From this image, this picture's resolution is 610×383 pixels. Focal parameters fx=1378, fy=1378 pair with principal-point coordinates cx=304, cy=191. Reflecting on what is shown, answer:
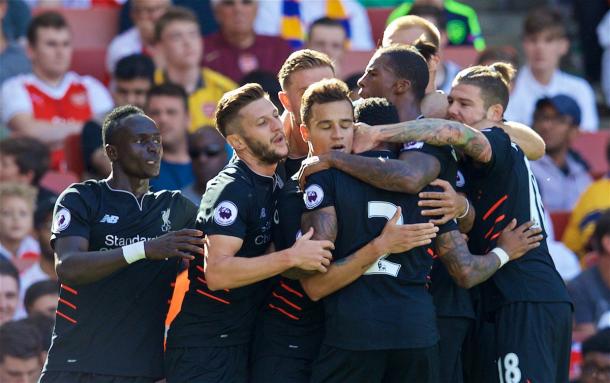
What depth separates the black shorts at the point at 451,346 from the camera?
23.7 feet

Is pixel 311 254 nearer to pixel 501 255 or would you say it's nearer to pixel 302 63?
pixel 501 255

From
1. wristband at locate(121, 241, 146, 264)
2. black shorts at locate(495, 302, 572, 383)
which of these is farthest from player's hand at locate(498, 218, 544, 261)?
wristband at locate(121, 241, 146, 264)

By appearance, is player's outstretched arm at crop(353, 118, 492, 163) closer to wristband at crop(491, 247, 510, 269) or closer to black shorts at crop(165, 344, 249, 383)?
wristband at crop(491, 247, 510, 269)

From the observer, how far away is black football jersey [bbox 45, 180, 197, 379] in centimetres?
721

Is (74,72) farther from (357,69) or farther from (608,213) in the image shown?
(608,213)

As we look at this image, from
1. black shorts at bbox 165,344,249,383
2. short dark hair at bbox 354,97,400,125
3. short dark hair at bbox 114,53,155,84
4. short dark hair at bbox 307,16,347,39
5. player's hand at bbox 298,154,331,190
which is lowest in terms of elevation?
black shorts at bbox 165,344,249,383

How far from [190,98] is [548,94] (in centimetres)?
332

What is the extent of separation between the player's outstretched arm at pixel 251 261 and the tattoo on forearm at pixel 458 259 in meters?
0.67

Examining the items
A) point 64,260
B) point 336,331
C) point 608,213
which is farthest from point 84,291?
point 608,213

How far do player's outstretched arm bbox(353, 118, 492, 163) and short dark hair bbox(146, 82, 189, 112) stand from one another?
452cm

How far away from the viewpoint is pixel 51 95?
38.6ft

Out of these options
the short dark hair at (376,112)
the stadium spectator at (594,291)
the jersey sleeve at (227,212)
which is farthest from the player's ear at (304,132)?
the stadium spectator at (594,291)

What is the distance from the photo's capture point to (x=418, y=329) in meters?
6.74

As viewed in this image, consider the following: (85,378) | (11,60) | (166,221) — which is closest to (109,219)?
(166,221)
